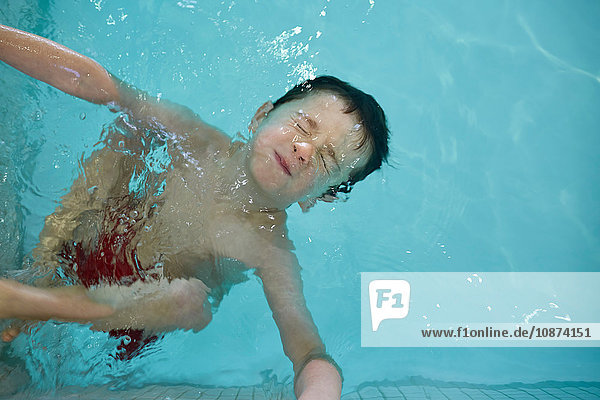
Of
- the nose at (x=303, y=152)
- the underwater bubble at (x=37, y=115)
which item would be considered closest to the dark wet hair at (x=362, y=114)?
the nose at (x=303, y=152)

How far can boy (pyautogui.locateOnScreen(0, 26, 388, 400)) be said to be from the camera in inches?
64.4

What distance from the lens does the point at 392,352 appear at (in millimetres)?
2539

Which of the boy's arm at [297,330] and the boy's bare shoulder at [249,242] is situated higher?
the boy's bare shoulder at [249,242]

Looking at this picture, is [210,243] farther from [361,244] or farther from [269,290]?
[361,244]

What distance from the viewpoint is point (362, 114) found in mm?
1710

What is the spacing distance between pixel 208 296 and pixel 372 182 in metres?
1.27

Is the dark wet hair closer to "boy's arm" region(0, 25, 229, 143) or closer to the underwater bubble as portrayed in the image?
"boy's arm" region(0, 25, 229, 143)

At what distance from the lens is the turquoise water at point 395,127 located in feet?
7.70

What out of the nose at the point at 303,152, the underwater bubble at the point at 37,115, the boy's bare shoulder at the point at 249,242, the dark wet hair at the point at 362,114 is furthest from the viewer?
the underwater bubble at the point at 37,115

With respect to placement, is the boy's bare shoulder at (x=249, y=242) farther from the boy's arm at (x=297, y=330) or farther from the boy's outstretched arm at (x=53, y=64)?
the boy's outstretched arm at (x=53, y=64)

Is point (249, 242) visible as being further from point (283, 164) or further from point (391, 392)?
point (391, 392)

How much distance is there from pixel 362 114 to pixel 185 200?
28.3 inches

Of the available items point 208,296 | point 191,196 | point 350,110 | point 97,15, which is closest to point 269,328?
point 208,296

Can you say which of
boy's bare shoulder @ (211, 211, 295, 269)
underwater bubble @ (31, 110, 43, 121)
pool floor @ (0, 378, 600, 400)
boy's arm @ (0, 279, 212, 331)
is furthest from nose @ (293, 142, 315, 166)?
underwater bubble @ (31, 110, 43, 121)
